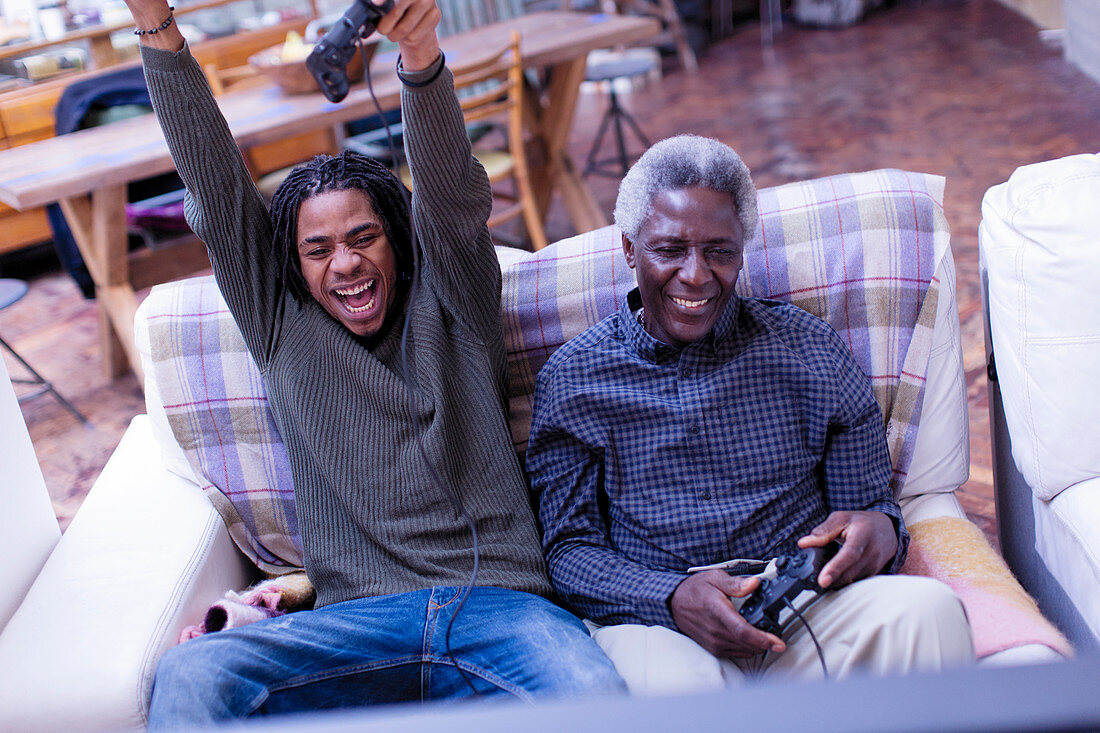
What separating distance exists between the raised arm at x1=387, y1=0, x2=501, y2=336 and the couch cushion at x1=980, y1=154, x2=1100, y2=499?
30.4 inches

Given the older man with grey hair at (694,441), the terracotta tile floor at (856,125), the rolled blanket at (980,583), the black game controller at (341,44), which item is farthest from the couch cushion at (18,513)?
the rolled blanket at (980,583)

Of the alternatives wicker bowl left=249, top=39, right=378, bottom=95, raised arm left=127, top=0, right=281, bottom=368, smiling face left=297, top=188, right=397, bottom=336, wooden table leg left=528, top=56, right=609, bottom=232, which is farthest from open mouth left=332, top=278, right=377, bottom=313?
wooden table leg left=528, top=56, right=609, bottom=232

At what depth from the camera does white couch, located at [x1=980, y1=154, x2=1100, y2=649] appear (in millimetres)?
1320

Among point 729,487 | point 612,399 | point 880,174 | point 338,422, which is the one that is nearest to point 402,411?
point 338,422

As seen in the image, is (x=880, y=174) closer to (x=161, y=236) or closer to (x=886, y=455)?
(x=886, y=455)

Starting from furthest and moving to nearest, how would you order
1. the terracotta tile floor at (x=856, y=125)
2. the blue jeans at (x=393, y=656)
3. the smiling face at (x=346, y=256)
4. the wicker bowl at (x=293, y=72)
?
the wicker bowl at (x=293, y=72)
the terracotta tile floor at (x=856, y=125)
the smiling face at (x=346, y=256)
the blue jeans at (x=393, y=656)

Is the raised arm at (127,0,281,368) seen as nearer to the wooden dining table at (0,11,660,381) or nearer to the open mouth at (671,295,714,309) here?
the open mouth at (671,295,714,309)

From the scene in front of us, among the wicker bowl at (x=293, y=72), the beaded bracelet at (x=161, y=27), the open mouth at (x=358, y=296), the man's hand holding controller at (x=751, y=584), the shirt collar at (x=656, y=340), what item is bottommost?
the man's hand holding controller at (x=751, y=584)

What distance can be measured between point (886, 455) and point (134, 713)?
1099 mm

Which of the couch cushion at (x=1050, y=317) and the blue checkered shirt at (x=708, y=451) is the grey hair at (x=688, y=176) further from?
A: the couch cushion at (x=1050, y=317)

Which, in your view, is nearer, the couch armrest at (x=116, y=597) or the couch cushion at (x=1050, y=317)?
the couch armrest at (x=116, y=597)

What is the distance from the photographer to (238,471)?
159 cm

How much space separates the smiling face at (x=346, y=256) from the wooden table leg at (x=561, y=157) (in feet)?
7.37

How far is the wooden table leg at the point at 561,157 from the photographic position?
11.8ft
